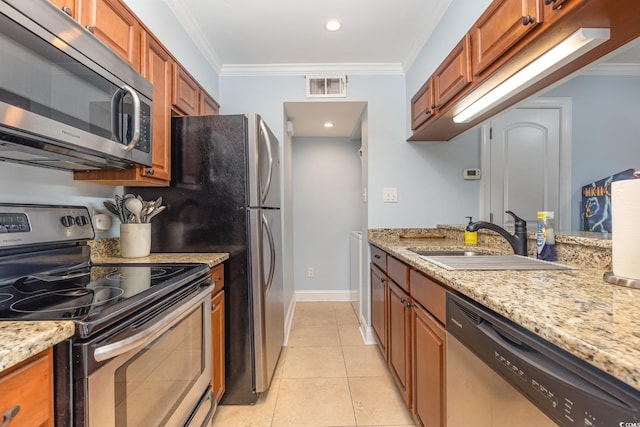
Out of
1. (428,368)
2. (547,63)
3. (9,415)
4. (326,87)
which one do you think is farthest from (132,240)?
(547,63)

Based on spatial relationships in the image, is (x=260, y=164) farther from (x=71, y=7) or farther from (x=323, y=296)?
(x=323, y=296)

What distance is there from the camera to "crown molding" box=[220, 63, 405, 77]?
252 cm

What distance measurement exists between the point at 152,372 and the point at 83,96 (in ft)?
3.03

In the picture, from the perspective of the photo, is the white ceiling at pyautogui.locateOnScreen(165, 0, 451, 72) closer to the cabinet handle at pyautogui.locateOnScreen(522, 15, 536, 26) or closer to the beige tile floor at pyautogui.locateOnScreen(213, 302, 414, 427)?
the cabinet handle at pyautogui.locateOnScreen(522, 15, 536, 26)

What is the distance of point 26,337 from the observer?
0.56 m

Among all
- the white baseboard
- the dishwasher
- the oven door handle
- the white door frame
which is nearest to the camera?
the dishwasher

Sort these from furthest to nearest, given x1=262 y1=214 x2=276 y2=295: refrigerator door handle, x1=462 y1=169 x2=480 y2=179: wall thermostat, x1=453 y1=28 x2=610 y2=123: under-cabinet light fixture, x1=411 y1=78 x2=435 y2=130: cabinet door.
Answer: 1. x1=462 y1=169 x2=480 y2=179: wall thermostat
2. x1=411 y1=78 x2=435 y2=130: cabinet door
3. x1=262 y1=214 x2=276 y2=295: refrigerator door handle
4. x1=453 y1=28 x2=610 y2=123: under-cabinet light fixture

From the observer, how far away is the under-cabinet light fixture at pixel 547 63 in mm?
938

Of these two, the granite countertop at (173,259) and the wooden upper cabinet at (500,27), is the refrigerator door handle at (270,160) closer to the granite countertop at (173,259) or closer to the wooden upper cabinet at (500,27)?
the granite countertop at (173,259)

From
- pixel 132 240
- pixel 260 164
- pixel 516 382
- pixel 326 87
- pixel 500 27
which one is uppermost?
pixel 326 87

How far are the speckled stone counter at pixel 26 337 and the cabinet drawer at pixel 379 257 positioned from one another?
1672mm

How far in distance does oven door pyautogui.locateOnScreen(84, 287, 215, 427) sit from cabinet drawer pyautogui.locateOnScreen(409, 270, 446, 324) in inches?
37.8

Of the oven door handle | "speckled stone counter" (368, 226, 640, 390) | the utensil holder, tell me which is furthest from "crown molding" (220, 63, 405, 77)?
the oven door handle

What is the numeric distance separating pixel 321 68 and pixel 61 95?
2.04 meters
